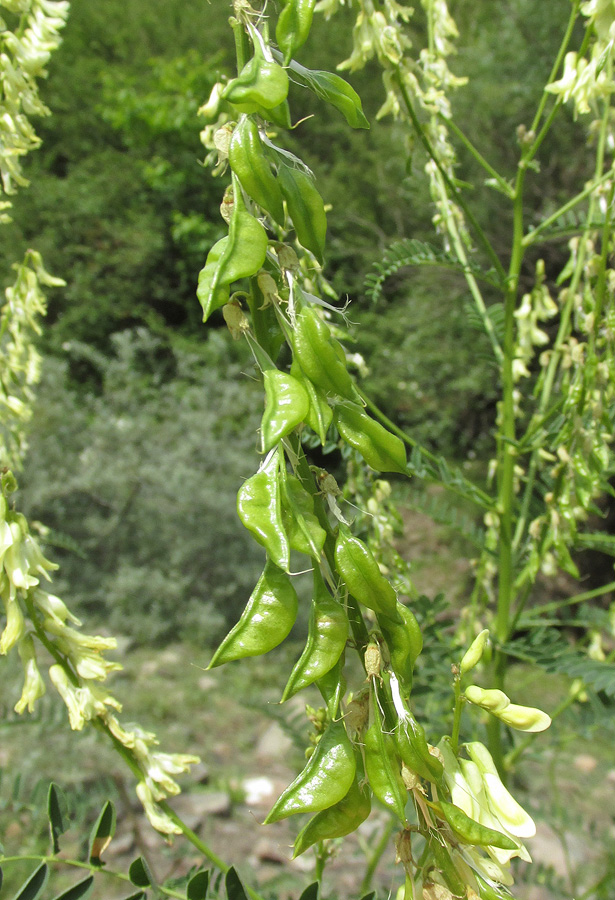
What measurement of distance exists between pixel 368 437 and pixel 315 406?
40 millimetres

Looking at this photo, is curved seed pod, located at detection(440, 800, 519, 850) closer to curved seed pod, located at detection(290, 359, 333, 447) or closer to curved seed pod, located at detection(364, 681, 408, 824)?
curved seed pod, located at detection(364, 681, 408, 824)

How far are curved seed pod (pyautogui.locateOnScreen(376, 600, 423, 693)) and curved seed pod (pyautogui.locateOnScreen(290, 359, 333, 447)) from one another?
10 cm

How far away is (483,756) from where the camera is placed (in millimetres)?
362

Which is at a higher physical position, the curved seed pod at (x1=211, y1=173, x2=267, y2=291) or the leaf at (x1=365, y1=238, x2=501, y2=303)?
the leaf at (x1=365, y1=238, x2=501, y2=303)

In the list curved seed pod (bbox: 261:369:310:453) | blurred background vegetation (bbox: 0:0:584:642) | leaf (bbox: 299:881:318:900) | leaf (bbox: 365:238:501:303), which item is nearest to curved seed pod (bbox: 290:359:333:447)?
curved seed pod (bbox: 261:369:310:453)

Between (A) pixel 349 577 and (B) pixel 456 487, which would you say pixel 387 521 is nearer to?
(B) pixel 456 487

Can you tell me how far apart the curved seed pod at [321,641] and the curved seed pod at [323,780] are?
0.03 metres

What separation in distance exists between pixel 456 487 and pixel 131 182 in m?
5.82

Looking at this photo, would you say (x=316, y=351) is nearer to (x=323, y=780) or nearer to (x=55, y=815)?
(x=323, y=780)

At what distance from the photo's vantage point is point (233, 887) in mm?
475

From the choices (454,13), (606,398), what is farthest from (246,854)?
(454,13)

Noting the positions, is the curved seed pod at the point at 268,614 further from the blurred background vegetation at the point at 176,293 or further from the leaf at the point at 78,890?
the blurred background vegetation at the point at 176,293

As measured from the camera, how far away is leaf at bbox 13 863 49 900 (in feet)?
1.60

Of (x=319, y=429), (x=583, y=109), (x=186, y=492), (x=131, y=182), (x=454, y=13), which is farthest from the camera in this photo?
(x=454, y=13)
